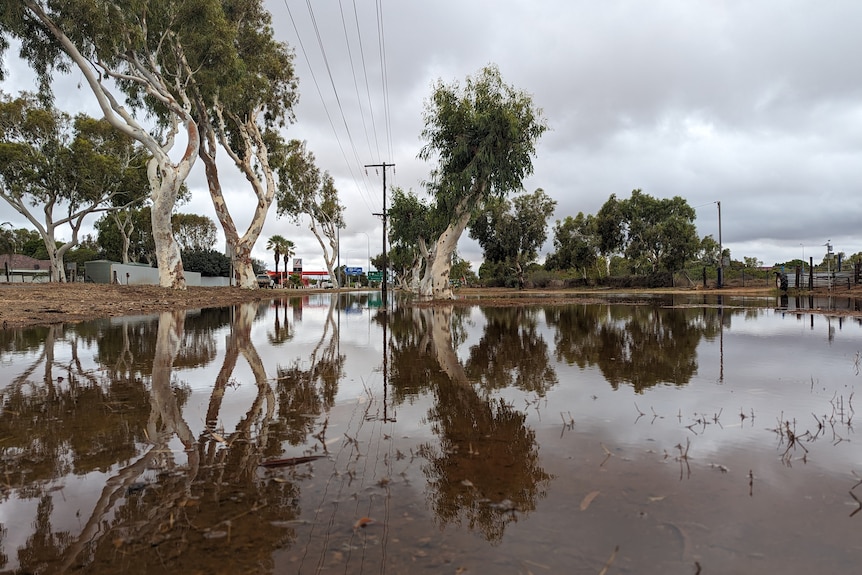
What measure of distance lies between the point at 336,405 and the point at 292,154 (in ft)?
152

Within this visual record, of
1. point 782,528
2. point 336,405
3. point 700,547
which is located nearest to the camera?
point 700,547

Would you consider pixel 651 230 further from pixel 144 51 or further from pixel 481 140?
pixel 144 51

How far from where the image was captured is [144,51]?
23891 millimetres

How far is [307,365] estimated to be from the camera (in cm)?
745

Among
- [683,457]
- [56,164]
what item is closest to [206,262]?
[56,164]

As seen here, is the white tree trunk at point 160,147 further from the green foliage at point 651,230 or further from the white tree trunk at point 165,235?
the green foliage at point 651,230

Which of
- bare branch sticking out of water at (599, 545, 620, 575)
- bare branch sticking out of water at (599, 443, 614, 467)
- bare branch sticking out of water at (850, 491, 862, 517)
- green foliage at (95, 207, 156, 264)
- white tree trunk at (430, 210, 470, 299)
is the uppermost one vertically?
green foliage at (95, 207, 156, 264)

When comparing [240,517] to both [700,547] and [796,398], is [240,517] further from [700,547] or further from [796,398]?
[796,398]

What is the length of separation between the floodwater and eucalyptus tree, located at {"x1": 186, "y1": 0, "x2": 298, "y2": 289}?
989 inches

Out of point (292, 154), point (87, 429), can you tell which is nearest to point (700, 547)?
point (87, 429)

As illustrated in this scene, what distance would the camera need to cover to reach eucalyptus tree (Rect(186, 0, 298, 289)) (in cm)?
2748

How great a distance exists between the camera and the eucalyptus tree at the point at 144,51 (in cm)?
1981

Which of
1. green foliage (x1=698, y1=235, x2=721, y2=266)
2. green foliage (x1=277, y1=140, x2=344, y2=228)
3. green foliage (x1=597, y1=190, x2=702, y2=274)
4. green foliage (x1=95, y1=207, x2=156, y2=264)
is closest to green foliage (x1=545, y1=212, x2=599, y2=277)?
green foliage (x1=597, y1=190, x2=702, y2=274)

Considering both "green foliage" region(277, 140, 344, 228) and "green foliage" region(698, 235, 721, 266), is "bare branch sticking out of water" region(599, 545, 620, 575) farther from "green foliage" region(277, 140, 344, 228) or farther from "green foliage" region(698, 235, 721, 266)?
"green foliage" region(698, 235, 721, 266)
